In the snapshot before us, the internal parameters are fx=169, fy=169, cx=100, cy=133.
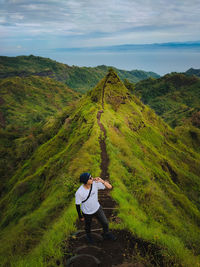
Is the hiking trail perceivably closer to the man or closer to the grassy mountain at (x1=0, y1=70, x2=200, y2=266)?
the grassy mountain at (x1=0, y1=70, x2=200, y2=266)

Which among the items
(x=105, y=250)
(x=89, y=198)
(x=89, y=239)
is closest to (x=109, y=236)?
(x=105, y=250)

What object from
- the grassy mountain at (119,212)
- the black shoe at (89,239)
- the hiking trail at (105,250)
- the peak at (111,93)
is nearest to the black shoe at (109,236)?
the hiking trail at (105,250)

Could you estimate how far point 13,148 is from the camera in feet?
→ 309

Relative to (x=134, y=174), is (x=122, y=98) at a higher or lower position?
higher

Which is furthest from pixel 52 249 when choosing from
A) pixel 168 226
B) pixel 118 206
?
pixel 168 226

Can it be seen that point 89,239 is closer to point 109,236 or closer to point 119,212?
point 109,236

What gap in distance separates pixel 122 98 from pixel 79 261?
45.7m

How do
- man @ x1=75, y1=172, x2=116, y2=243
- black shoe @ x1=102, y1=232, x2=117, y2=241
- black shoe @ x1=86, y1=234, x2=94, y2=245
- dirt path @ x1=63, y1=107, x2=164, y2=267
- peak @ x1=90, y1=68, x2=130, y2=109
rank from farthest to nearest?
peak @ x1=90, y1=68, x2=130, y2=109 < black shoe @ x1=102, y1=232, x2=117, y2=241 < black shoe @ x1=86, y1=234, x2=94, y2=245 < man @ x1=75, y1=172, x2=116, y2=243 < dirt path @ x1=63, y1=107, x2=164, y2=267

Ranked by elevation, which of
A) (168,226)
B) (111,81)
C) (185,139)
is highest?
(111,81)

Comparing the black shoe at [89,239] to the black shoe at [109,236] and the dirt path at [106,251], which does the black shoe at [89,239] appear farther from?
the black shoe at [109,236]

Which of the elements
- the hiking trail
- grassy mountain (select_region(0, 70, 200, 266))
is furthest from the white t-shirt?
grassy mountain (select_region(0, 70, 200, 266))

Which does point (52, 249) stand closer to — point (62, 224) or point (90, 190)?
point (62, 224)

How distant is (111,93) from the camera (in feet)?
157

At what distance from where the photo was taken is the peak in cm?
4491
